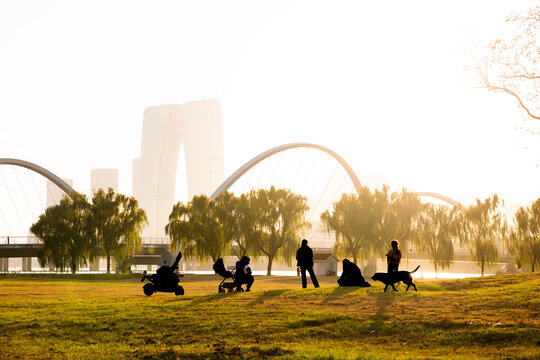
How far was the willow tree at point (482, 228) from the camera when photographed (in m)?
62.1

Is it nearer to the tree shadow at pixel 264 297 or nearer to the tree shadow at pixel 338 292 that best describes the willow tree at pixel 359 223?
the tree shadow at pixel 338 292

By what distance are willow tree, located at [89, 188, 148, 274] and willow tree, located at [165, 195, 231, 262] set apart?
341 centimetres

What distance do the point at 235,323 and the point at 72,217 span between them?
155 ft

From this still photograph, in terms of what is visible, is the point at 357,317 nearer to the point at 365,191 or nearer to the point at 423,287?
the point at 423,287

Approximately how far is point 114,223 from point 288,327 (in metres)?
47.1

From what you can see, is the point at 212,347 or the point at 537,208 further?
the point at 537,208

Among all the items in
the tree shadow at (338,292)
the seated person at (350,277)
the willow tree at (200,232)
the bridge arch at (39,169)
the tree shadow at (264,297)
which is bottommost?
the tree shadow at (264,297)

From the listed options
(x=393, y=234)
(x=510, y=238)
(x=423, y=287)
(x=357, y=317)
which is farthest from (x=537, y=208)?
(x=357, y=317)

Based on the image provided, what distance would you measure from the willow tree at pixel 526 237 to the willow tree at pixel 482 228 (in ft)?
4.84

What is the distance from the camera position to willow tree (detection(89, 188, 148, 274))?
192ft

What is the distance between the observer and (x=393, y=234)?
6138 centimetres

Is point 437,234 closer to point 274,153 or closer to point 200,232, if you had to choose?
point 200,232

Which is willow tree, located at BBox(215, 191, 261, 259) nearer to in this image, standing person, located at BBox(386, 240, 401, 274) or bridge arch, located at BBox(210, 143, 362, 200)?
bridge arch, located at BBox(210, 143, 362, 200)

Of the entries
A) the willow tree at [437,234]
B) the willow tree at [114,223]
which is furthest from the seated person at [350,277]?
the willow tree at [437,234]
